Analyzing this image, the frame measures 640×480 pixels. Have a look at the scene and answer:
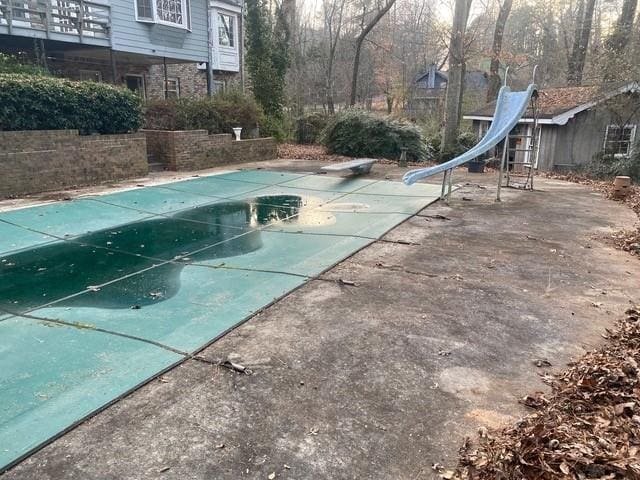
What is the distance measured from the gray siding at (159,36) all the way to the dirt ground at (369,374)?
1303cm

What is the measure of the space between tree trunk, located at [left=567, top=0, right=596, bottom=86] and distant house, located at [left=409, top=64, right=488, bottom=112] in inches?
260

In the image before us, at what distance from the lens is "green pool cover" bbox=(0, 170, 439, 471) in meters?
2.98

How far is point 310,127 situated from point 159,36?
6512 millimetres

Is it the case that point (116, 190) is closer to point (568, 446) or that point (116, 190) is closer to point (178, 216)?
point (178, 216)

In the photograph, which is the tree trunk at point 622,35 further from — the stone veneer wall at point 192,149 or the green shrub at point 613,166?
the stone veneer wall at point 192,149

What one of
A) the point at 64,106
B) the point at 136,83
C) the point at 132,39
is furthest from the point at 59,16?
the point at 136,83

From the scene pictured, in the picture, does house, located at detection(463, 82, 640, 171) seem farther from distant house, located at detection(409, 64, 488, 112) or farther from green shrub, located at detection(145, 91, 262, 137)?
distant house, located at detection(409, 64, 488, 112)

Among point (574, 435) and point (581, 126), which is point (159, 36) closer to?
point (581, 126)

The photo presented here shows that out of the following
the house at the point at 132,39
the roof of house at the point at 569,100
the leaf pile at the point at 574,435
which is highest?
the house at the point at 132,39

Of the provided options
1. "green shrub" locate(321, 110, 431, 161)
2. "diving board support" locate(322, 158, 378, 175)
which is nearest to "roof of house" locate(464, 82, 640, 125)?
"green shrub" locate(321, 110, 431, 161)

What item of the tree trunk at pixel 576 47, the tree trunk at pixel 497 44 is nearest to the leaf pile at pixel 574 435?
the tree trunk at pixel 497 44

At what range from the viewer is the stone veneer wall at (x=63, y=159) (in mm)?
8781

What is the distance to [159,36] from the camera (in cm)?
1597

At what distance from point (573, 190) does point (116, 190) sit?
32.3ft
